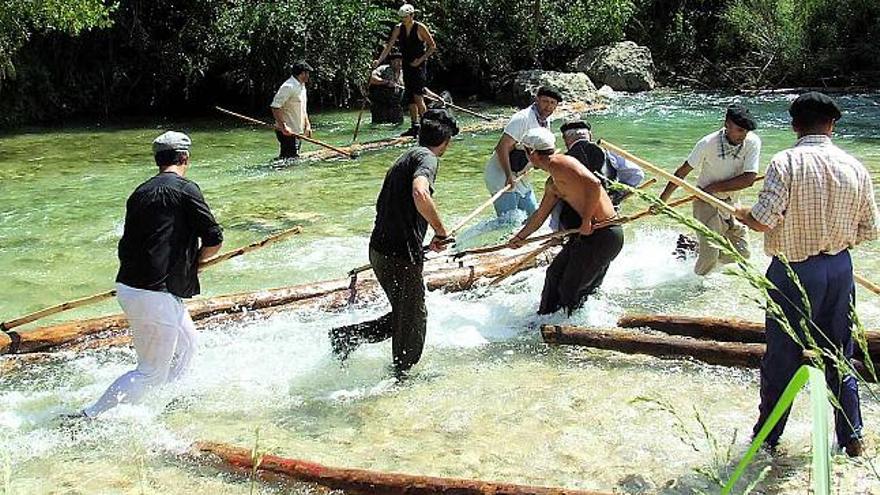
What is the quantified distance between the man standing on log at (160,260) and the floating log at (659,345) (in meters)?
2.55

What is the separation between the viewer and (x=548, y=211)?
6.86m

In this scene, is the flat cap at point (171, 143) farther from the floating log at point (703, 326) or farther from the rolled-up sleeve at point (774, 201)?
the floating log at point (703, 326)

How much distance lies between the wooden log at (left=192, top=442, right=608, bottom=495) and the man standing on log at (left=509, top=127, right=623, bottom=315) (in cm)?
286

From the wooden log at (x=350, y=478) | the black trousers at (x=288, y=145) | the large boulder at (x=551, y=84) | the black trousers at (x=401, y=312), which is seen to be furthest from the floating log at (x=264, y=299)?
the large boulder at (x=551, y=84)

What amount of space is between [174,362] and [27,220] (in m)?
6.59

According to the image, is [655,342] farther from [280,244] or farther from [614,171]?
[280,244]

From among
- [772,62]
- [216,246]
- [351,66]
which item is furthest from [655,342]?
[772,62]

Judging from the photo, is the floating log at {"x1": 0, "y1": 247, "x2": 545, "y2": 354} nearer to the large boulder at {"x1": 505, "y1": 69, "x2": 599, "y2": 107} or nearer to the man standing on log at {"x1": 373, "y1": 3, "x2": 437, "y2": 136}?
the man standing on log at {"x1": 373, "y1": 3, "x2": 437, "y2": 136}

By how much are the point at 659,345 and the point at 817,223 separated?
2018mm

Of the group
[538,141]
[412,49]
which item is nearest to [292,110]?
[412,49]

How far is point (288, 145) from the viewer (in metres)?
14.3

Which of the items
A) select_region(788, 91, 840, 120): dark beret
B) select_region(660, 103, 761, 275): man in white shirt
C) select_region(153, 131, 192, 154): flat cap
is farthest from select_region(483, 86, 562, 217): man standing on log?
select_region(788, 91, 840, 120): dark beret

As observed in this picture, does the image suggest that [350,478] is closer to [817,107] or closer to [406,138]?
[817,107]

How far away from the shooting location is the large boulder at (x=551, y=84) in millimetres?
20984
